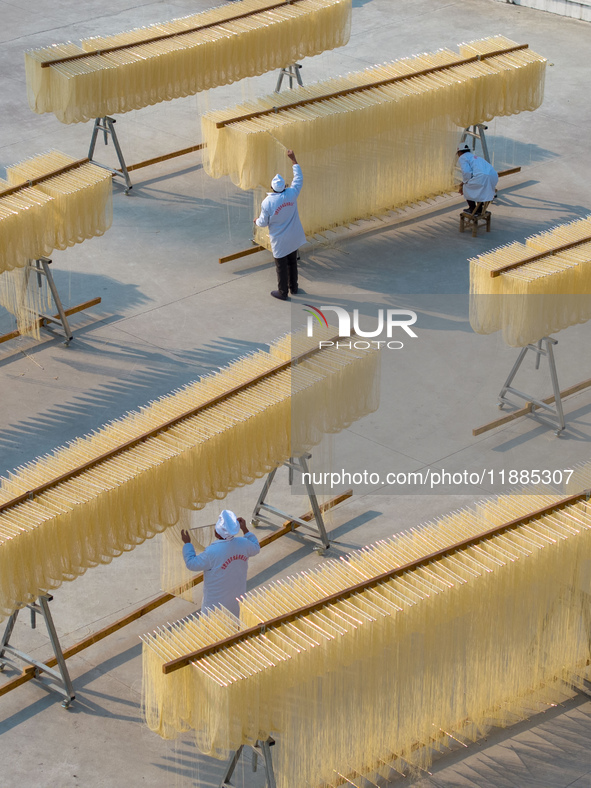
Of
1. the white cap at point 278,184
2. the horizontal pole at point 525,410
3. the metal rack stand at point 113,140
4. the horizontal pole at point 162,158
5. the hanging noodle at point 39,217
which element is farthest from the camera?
the horizontal pole at point 162,158

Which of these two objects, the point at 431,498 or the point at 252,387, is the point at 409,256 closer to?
the point at 431,498

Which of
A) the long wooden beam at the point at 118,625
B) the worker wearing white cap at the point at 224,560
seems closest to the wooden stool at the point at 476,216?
the long wooden beam at the point at 118,625

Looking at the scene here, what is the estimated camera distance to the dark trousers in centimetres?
1495

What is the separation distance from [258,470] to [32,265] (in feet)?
16.3

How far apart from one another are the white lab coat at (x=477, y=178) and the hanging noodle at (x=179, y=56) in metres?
3.32

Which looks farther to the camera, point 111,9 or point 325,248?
point 111,9

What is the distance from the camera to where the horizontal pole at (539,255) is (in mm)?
12141

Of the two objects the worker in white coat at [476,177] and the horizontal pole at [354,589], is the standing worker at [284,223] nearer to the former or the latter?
the worker in white coat at [476,177]

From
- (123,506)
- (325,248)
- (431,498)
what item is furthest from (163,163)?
(123,506)

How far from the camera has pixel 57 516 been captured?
9.07 metres

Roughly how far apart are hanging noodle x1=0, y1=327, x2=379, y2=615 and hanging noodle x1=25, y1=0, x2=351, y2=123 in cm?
668

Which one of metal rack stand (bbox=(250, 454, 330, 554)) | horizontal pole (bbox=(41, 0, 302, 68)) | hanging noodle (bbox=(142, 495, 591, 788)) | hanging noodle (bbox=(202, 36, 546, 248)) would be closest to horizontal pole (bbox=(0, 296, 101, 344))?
hanging noodle (bbox=(202, 36, 546, 248))

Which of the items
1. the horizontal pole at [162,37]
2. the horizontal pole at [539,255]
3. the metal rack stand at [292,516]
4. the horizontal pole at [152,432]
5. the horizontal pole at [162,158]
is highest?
the horizontal pole at [162,37]

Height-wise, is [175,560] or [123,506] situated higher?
[123,506]
